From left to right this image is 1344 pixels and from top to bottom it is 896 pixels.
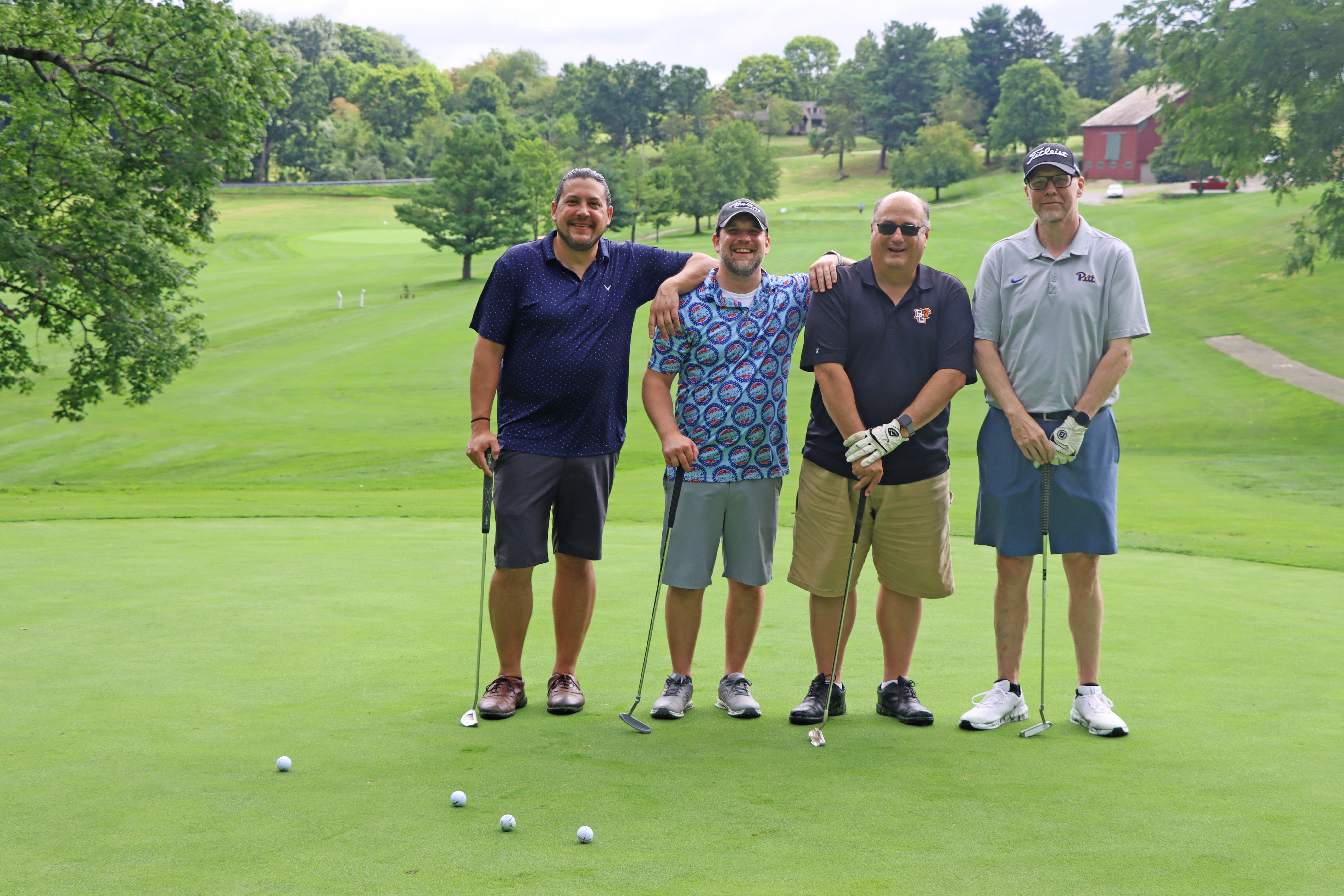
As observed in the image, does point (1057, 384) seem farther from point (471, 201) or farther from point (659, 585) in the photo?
point (471, 201)

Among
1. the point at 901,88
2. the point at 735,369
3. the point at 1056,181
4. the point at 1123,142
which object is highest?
the point at 901,88

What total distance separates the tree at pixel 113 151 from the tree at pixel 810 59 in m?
118

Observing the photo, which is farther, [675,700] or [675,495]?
[675,495]

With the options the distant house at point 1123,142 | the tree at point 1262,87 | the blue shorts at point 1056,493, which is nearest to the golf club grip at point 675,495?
the blue shorts at point 1056,493

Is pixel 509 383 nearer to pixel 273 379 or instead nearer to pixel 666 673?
pixel 666 673

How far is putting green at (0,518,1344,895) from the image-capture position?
2.58 metres

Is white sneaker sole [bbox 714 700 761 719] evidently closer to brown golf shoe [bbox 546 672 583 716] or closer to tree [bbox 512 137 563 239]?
brown golf shoe [bbox 546 672 583 716]

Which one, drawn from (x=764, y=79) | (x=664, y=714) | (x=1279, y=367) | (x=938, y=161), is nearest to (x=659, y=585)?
(x=664, y=714)

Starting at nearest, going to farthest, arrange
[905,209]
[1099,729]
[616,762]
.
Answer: [616,762] < [1099,729] < [905,209]

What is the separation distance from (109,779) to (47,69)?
16447mm

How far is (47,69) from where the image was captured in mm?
16109

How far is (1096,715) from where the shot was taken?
12.1ft

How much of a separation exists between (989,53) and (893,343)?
92360 millimetres

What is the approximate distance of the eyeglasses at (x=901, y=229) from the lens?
389 cm
